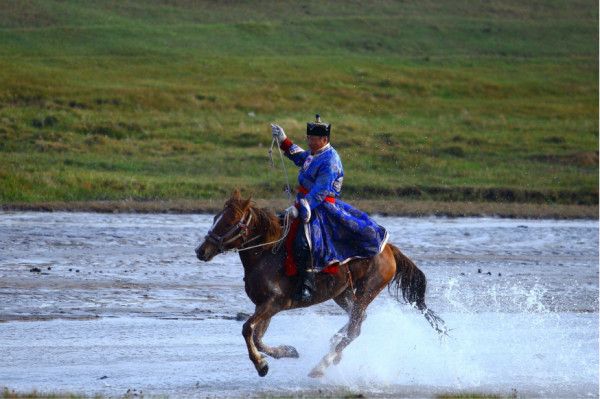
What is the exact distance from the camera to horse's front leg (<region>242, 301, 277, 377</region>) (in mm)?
9570

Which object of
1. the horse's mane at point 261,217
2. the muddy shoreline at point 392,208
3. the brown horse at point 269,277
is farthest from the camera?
the muddy shoreline at point 392,208

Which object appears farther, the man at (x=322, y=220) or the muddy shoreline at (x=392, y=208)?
the muddy shoreline at (x=392, y=208)

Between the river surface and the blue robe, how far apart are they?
1.14m

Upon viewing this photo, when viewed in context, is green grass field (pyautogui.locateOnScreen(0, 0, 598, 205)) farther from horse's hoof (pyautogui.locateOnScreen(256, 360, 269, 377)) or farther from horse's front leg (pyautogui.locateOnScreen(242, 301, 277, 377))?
horse's hoof (pyautogui.locateOnScreen(256, 360, 269, 377))

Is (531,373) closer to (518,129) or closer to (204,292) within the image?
(204,292)

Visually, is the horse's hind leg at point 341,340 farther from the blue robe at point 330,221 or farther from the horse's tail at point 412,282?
the horse's tail at point 412,282

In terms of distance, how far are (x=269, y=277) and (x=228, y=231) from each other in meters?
0.58

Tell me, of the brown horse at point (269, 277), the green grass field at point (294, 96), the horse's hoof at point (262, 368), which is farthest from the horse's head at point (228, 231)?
the green grass field at point (294, 96)

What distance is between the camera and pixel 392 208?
74.0 feet

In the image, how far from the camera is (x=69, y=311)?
41.9ft

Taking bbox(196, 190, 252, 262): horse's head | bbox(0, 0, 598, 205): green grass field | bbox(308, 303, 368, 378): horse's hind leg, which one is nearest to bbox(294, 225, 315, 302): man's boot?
bbox(196, 190, 252, 262): horse's head

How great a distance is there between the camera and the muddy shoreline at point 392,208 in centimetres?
2120

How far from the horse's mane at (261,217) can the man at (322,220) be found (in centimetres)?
20

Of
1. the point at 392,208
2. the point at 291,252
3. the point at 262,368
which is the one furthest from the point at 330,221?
the point at 392,208
